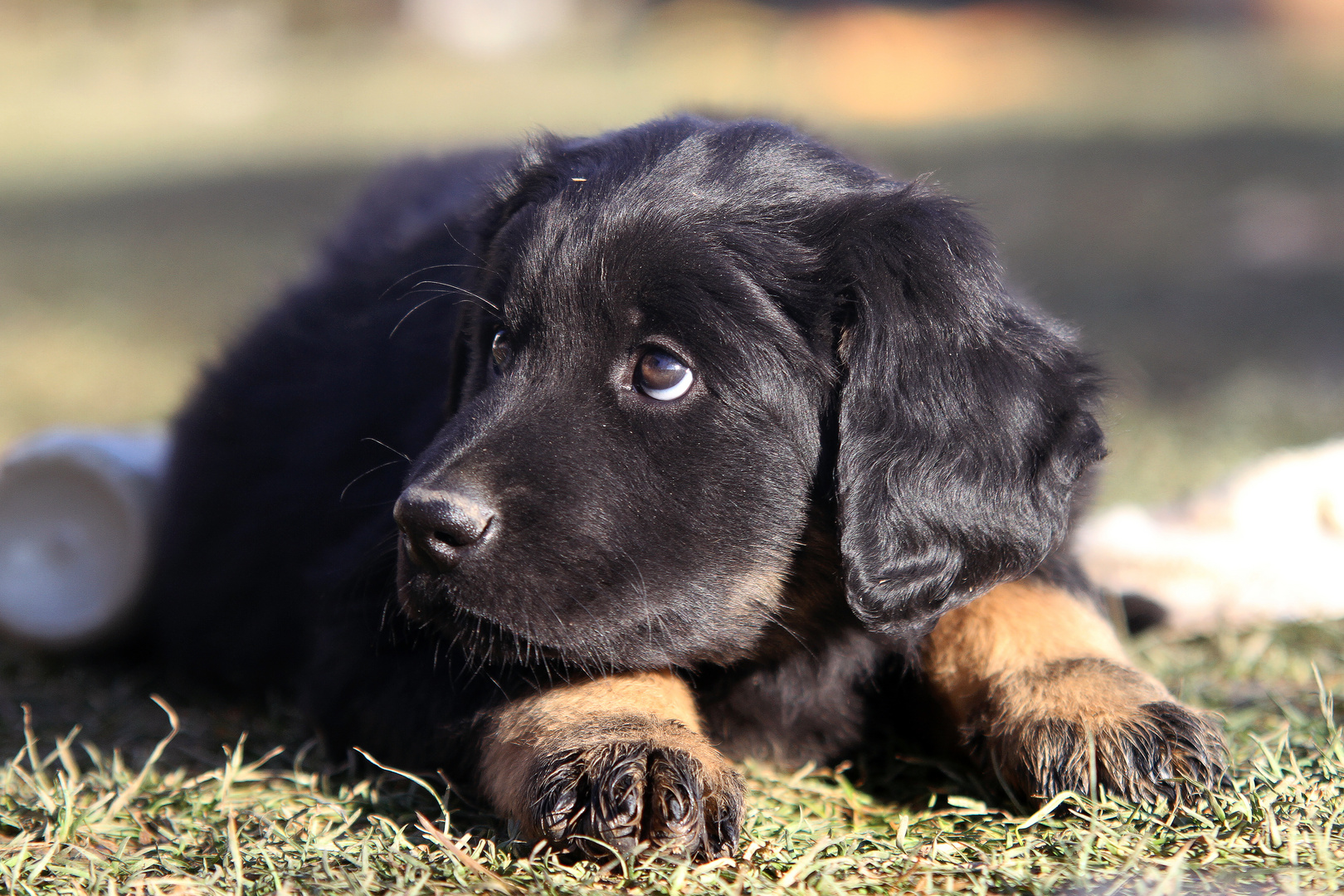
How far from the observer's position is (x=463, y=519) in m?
2.21

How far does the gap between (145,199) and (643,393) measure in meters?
12.4

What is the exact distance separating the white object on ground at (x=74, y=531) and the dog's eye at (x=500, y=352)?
186 centimetres

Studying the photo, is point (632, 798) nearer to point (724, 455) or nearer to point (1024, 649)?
point (724, 455)

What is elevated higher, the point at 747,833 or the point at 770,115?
the point at 770,115

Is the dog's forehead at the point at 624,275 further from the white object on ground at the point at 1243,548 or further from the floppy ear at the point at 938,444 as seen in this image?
the white object on ground at the point at 1243,548

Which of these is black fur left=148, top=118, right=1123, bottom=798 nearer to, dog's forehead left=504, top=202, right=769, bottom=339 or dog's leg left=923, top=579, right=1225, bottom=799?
dog's forehead left=504, top=202, right=769, bottom=339

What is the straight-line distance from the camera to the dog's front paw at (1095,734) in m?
2.36

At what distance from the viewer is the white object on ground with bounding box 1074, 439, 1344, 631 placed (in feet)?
12.0

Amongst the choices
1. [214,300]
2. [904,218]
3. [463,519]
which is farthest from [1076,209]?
[463,519]

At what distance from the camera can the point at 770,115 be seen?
12.8 ft

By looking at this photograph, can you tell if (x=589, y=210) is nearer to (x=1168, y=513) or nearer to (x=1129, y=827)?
(x=1129, y=827)

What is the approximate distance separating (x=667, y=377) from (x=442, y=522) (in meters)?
0.51

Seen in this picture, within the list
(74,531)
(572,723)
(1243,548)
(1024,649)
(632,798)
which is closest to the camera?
(632,798)

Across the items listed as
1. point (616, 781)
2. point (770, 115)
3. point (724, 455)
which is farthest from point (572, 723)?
point (770, 115)
